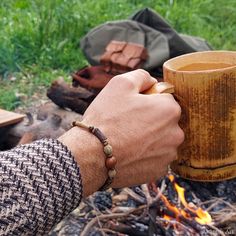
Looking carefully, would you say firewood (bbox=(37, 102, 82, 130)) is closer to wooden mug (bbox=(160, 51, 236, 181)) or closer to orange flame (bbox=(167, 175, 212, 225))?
orange flame (bbox=(167, 175, 212, 225))

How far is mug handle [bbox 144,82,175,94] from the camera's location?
1083 mm

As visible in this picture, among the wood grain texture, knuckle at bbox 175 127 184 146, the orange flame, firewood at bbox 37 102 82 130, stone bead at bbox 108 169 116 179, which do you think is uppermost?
knuckle at bbox 175 127 184 146

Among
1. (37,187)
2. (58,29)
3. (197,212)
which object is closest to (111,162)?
(37,187)

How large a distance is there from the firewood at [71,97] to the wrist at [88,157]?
5.15ft

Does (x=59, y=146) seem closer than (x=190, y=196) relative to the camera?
Yes

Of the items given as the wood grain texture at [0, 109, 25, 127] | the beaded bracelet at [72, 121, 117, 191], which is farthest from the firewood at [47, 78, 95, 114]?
the beaded bracelet at [72, 121, 117, 191]

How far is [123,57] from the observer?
2871 mm

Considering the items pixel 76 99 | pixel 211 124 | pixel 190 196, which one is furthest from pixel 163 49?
pixel 211 124

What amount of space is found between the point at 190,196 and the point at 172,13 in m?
3.21

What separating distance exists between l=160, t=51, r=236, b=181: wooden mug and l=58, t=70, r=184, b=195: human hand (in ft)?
0.14

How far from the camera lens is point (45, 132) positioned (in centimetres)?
226

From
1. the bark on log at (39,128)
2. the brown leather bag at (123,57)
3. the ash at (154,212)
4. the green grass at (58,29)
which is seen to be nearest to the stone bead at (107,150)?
the ash at (154,212)

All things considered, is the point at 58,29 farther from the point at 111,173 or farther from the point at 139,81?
the point at 111,173

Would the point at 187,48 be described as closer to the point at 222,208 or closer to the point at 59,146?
the point at 222,208
